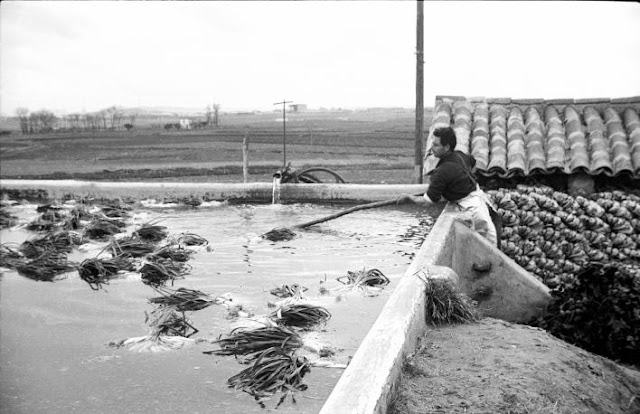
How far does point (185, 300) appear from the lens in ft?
18.1

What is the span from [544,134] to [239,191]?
5352 mm

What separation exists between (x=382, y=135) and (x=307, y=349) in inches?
1761

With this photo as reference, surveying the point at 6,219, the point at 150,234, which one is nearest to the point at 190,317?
the point at 150,234

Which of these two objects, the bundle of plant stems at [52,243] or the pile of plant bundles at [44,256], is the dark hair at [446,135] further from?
the bundle of plant stems at [52,243]

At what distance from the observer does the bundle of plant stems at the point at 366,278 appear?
20.1 ft

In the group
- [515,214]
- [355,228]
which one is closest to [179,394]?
[355,228]

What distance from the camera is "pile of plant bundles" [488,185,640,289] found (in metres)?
8.99

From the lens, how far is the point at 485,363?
13.2 ft

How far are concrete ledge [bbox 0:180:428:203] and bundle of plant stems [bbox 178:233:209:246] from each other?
366 cm

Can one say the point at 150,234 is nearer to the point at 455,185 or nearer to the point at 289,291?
the point at 289,291

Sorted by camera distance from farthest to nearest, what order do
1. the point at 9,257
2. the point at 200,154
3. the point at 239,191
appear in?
the point at 200,154 → the point at 239,191 → the point at 9,257

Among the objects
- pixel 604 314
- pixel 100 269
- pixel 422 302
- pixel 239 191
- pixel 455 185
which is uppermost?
pixel 455 185

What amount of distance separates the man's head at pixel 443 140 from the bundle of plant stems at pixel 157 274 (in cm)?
362

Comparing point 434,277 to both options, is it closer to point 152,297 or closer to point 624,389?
point 624,389
